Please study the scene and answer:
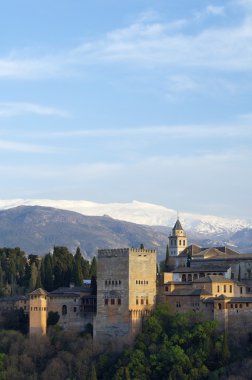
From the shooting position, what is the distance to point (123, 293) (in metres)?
69.8

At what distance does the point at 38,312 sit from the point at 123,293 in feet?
22.3

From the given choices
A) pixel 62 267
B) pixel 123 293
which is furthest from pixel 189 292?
pixel 62 267

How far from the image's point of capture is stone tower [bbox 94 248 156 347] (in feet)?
227

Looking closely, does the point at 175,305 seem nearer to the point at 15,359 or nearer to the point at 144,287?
the point at 144,287

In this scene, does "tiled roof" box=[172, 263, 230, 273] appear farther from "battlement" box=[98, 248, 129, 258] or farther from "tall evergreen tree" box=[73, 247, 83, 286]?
"tall evergreen tree" box=[73, 247, 83, 286]

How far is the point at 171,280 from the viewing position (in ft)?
239

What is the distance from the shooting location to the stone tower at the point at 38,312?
234 feet

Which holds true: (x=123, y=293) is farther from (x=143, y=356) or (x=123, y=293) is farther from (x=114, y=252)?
(x=143, y=356)

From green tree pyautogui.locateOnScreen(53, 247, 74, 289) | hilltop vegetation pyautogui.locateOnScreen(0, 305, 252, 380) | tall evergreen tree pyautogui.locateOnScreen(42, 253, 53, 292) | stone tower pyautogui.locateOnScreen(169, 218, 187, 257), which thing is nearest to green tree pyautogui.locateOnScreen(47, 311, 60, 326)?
hilltop vegetation pyautogui.locateOnScreen(0, 305, 252, 380)

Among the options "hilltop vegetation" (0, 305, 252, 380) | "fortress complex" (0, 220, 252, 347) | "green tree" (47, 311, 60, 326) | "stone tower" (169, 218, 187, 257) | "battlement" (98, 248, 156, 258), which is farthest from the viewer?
"stone tower" (169, 218, 187, 257)

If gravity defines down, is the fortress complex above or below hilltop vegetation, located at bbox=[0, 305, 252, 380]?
above

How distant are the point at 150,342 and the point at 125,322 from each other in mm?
3007

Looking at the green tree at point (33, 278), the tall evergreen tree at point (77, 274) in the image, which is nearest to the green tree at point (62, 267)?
the tall evergreen tree at point (77, 274)

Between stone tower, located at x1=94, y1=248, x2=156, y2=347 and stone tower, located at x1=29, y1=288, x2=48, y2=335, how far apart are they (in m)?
4.16
